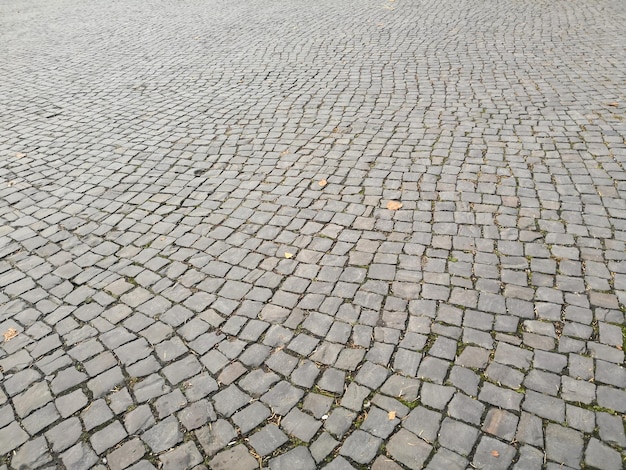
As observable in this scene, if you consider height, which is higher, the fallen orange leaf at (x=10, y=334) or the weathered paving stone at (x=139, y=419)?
the fallen orange leaf at (x=10, y=334)

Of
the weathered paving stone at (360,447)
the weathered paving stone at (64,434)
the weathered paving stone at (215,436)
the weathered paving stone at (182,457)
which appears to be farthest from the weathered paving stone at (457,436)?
the weathered paving stone at (64,434)

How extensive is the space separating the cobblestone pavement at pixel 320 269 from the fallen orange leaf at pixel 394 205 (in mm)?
52

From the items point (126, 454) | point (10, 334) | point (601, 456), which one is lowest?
point (601, 456)

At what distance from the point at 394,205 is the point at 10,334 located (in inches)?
137

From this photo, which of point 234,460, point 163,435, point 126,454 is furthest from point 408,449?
point 126,454

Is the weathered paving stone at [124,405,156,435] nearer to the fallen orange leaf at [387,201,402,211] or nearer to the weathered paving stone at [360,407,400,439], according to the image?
the weathered paving stone at [360,407,400,439]

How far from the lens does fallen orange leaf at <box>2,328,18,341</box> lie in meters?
3.69

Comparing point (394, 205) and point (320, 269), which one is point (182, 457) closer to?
point (320, 269)

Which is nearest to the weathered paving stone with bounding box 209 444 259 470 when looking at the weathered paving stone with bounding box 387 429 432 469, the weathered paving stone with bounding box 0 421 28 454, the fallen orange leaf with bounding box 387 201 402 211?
the weathered paving stone with bounding box 387 429 432 469

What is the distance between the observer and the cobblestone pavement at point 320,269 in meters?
2.94

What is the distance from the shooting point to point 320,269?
4148mm

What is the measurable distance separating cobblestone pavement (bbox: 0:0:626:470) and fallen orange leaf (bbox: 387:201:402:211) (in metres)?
0.05

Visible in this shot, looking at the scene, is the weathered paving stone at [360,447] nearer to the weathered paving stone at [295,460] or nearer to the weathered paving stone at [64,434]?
the weathered paving stone at [295,460]

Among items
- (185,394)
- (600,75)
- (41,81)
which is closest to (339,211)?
(185,394)
